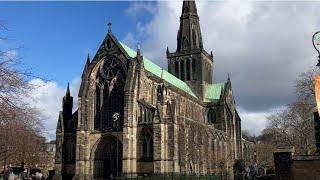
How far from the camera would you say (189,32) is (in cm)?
8250

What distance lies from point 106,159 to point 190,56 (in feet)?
109

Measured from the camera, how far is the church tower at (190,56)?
8069cm

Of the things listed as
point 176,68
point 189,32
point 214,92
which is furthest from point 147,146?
point 189,32

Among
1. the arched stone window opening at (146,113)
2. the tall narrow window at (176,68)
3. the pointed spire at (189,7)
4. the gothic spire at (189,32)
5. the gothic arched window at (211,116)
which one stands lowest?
the arched stone window opening at (146,113)

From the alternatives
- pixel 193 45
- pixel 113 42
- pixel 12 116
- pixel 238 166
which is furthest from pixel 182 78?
pixel 12 116

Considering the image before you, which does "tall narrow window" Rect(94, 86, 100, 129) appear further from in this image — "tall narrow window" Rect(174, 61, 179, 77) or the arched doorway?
"tall narrow window" Rect(174, 61, 179, 77)

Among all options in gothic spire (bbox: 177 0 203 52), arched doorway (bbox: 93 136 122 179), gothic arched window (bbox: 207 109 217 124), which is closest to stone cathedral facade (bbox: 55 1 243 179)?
arched doorway (bbox: 93 136 122 179)

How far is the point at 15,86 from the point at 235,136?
69762 mm

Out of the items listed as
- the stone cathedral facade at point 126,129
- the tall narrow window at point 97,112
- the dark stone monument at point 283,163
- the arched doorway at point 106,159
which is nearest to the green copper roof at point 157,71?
the stone cathedral facade at point 126,129

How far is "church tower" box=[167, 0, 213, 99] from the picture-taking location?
80.7 meters

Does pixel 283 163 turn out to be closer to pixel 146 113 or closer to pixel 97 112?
pixel 146 113

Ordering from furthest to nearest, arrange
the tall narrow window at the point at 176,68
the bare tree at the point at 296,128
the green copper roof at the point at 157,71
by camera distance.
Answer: the tall narrow window at the point at 176,68
the green copper roof at the point at 157,71
the bare tree at the point at 296,128

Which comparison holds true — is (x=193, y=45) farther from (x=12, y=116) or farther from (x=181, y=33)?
(x=12, y=116)

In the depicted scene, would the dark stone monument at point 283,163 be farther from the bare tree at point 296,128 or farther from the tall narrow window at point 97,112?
the tall narrow window at point 97,112
